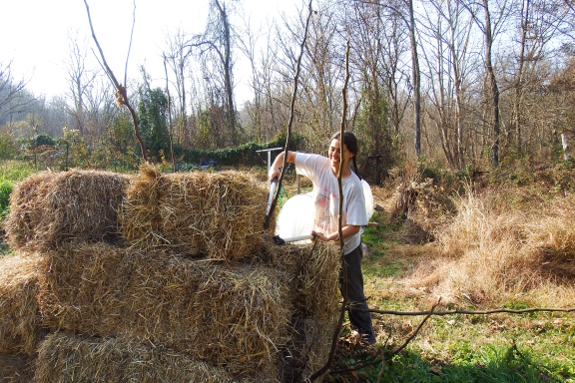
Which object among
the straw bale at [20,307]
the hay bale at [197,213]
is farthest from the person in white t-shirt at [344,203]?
the straw bale at [20,307]

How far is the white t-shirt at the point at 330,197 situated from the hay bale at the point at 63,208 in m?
1.37

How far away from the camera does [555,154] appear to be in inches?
401

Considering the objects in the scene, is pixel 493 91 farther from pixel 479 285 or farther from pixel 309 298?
pixel 309 298

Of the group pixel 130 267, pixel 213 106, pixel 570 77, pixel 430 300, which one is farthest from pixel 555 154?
pixel 213 106

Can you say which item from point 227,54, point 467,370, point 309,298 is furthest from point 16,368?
point 227,54

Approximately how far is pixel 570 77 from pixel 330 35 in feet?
26.0

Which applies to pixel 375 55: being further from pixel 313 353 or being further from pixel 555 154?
pixel 313 353

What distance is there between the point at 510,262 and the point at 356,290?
2994 mm

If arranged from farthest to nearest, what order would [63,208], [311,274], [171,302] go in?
[311,274] → [63,208] → [171,302]

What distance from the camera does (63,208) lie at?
6.98 feet

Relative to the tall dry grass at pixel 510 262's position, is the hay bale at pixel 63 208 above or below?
above

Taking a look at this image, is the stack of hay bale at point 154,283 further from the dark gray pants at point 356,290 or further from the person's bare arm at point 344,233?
the dark gray pants at point 356,290

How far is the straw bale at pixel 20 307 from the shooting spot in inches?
87.6

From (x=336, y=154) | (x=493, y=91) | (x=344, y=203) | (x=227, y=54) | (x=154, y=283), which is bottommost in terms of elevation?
(x=154, y=283)
